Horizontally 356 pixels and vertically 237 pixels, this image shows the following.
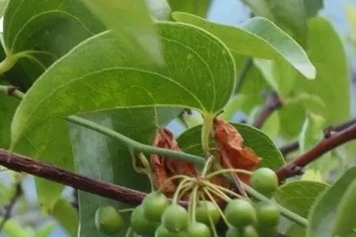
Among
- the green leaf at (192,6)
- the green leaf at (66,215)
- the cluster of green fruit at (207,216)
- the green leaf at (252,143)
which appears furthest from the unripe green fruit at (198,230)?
the green leaf at (66,215)

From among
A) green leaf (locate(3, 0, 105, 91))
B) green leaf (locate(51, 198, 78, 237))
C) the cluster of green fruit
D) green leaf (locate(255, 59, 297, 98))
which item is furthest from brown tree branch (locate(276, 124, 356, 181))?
green leaf (locate(255, 59, 297, 98))

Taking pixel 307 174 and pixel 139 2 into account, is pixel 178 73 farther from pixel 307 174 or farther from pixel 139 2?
pixel 307 174

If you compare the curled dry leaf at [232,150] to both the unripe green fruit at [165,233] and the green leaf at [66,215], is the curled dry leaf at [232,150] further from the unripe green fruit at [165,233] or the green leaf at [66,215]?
A: the green leaf at [66,215]

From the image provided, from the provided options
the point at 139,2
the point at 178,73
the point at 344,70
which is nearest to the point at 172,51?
the point at 178,73

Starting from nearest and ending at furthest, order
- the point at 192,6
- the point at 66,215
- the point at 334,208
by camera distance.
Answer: the point at 334,208, the point at 192,6, the point at 66,215

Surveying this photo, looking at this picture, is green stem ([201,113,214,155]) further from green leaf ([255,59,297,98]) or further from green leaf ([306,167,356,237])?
green leaf ([255,59,297,98])

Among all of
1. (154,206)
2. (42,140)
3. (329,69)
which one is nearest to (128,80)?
(154,206)

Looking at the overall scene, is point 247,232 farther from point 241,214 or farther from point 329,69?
point 329,69
